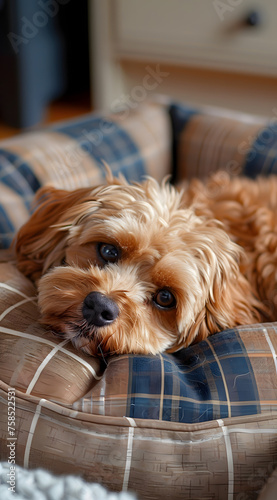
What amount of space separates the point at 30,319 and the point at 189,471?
54 cm

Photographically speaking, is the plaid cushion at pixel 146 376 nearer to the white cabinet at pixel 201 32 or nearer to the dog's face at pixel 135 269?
the dog's face at pixel 135 269

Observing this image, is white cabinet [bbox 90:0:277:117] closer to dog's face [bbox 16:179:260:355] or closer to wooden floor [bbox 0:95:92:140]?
wooden floor [bbox 0:95:92:140]

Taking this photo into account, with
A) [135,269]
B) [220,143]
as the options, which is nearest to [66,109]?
[220,143]

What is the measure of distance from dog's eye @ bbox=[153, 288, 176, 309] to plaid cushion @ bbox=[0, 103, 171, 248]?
24.7 inches

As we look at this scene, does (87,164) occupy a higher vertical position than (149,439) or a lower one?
higher

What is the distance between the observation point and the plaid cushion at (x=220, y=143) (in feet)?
7.49

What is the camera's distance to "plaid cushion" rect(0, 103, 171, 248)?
1922 mm

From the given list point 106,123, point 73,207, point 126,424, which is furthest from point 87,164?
point 126,424

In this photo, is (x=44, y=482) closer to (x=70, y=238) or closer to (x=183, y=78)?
(x=70, y=238)

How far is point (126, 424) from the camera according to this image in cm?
113

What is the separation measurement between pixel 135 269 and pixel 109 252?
10 cm

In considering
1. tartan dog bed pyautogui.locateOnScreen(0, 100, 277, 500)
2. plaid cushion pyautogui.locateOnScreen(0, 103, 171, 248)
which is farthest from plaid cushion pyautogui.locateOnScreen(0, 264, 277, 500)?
plaid cushion pyautogui.locateOnScreen(0, 103, 171, 248)

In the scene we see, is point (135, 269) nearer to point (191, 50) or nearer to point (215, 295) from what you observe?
point (215, 295)

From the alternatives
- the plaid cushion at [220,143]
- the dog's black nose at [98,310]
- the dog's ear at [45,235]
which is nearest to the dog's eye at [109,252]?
the dog's ear at [45,235]
